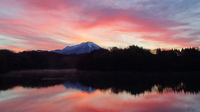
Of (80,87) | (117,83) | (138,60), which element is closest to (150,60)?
(138,60)

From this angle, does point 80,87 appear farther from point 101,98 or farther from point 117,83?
point 101,98

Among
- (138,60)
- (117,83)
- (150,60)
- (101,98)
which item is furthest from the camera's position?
(138,60)

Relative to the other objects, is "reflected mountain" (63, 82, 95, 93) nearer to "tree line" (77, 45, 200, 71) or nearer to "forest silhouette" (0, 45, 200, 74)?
"forest silhouette" (0, 45, 200, 74)

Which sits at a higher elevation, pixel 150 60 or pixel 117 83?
pixel 150 60

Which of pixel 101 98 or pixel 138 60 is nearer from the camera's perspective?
pixel 101 98

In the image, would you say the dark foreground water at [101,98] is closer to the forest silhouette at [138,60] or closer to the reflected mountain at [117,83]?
the reflected mountain at [117,83]

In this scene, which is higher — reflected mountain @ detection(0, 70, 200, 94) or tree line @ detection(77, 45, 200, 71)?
tree line @ detection(77, 45, 200, 71)

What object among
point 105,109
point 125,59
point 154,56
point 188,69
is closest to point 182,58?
point 188,69

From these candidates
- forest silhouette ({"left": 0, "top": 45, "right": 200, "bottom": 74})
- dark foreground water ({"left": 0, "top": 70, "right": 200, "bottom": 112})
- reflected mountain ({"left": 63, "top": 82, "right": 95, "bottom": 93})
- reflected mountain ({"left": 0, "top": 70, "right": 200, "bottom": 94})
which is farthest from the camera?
forest silhouette ({"left": 0, "top": 45, "right": 200, "bottom": 74})

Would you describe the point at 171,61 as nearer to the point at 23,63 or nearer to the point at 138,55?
the point at 138,55

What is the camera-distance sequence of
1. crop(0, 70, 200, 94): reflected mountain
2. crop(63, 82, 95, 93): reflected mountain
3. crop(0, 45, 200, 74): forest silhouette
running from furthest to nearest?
crop(0, 45, 200, 74): forest silhouette → crop(0, 70, 200, 94): reflected mountain → crop(63, 82, 95, 93): reflected mountain

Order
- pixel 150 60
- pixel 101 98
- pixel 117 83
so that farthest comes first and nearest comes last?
pixel 150 60
pixel 117 83
pixel 101 98

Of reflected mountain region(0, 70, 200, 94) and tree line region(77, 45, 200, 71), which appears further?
tree line region(77, 45, 200, 71)

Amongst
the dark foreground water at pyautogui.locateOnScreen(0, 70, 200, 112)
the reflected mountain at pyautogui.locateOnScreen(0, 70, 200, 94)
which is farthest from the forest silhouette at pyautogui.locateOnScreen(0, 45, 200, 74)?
the dark foreground water at pyautogui.locateOnScreen(0, 70, 200, 112)
